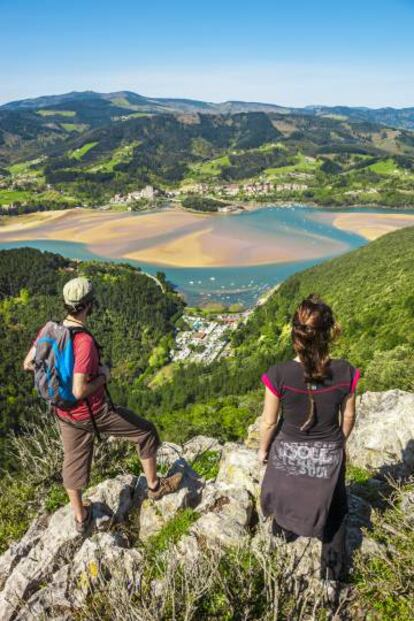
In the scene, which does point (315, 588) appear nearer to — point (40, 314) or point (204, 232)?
point (40, 314)

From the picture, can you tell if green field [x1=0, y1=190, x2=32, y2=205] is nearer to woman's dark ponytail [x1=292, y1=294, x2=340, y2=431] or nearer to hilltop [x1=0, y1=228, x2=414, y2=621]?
hilltop [x1=0, y1=228, x2=414, y2=621]

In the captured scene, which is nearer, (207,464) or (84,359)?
(84,359)

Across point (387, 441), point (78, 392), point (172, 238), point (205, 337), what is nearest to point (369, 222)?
point (172, 238)

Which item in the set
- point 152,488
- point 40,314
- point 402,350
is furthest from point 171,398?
point 152,488

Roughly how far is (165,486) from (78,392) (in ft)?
7.72

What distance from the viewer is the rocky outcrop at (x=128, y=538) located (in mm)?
4469

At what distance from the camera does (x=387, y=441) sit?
847 centimetres

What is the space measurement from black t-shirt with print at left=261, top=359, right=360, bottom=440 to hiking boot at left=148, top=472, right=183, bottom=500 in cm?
299

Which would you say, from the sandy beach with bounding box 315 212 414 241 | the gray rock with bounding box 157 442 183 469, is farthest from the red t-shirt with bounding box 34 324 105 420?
the sandy beach with bounding box 315 212 414 241

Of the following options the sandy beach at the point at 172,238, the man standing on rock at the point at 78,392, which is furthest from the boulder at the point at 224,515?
the sandy beach at the point at 172,238

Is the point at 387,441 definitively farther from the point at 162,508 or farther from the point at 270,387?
the point at 270,387

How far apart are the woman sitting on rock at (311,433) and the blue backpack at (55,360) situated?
2266 mm

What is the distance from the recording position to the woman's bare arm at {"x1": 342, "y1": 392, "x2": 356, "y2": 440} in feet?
13.1

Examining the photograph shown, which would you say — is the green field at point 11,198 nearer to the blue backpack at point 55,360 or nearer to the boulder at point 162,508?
the boulder at point 162,508
